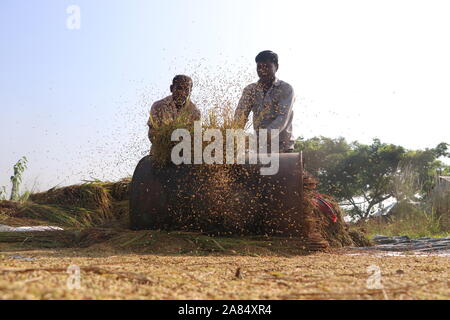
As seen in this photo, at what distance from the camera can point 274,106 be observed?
15.6 ft

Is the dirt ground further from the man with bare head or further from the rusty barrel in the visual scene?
the man with bare head

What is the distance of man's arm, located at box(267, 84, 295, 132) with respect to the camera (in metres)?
4.60

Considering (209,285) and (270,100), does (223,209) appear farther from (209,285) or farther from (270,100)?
(209,285)

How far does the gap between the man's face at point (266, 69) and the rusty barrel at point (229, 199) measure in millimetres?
1369

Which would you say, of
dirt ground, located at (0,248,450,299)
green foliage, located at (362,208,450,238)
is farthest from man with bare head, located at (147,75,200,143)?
green foliage, located at (362,208,450,238)

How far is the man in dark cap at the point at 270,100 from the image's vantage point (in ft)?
15.3

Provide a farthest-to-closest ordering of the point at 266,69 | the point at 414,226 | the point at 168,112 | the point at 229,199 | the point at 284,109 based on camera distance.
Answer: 1. the point at 414,226
2. the point at 266,69
3. the point at 284,109
4. the point at 168,112
5. the point at 229,199

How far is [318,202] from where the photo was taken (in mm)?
4754

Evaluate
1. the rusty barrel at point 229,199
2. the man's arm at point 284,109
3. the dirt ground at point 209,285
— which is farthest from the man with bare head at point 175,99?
the dirt ground at point 209,285

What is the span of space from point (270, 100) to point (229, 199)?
1.49m

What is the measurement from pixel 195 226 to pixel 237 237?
363 mm

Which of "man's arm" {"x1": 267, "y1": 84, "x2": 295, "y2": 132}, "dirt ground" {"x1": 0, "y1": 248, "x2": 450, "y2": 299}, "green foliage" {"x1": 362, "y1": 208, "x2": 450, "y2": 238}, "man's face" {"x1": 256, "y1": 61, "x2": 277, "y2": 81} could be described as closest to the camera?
"dirt ground" {"x1": 0, "y1": 248, "x2": 450, "y2": 299}

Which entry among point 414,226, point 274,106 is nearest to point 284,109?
point 274,106
